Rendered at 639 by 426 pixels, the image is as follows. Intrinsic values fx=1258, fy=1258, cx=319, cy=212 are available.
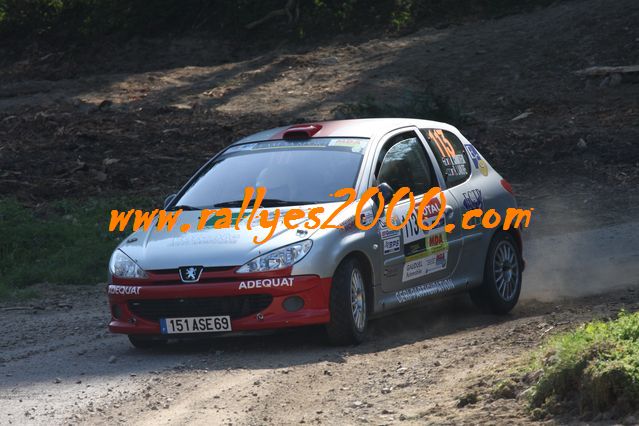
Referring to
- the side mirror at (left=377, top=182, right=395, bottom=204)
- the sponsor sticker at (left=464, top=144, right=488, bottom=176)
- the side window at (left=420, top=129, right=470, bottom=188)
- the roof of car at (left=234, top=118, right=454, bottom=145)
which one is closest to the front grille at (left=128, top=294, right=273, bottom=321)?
the side mirror at (left=377, top=182, right=395, bottom=204)

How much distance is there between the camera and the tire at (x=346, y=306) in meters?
8.79

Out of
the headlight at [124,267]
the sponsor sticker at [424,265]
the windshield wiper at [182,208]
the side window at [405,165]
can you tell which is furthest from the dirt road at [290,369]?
the side window at [405,165]

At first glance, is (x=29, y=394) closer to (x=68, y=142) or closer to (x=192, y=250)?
(x=192, y=250)

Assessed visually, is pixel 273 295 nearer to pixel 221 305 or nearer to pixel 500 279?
pixel 221 305

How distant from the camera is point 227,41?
111 ft

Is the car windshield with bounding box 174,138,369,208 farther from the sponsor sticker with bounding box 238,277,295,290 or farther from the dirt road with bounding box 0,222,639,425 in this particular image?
the dirt road with bounding box 0,222,639,425

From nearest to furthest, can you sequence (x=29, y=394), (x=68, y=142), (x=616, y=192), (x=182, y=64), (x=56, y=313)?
(x=29, y=394)
(x=56, y=313)
(x=616, y=192)
(x=68, y=142)
(x=182, y=64)

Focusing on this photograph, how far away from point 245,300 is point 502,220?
3022 millimetres

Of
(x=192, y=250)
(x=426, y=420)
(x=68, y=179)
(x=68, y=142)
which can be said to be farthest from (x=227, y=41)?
(x=426, y=420)

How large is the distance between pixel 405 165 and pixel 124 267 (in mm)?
2432

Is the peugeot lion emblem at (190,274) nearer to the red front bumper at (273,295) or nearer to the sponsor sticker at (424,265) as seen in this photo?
the red front bumper at (273,295)

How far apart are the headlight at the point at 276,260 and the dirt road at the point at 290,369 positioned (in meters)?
0.63

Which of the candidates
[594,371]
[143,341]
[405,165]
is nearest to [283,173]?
[405,165]

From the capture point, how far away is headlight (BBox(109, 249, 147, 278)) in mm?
8945
